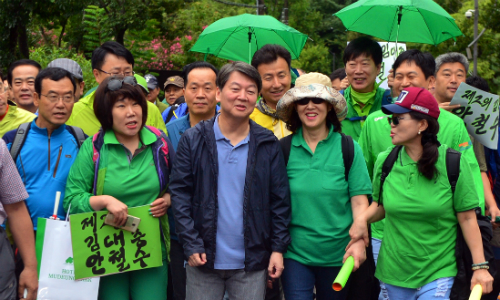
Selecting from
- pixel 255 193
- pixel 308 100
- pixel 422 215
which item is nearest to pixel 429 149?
pixel 422 215

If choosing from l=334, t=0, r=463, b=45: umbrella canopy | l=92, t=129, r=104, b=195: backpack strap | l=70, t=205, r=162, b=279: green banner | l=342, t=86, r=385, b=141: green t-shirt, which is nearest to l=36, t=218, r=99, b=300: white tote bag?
l=70, t=205, r=162, b=279: green banner

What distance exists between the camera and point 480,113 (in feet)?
→ 15.5

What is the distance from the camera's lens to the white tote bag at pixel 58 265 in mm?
3475

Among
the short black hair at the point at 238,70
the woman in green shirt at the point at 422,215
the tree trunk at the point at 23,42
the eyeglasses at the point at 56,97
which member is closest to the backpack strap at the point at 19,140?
the eyeglasses at the point at 56,97

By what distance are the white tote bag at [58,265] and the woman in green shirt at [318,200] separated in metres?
1.42

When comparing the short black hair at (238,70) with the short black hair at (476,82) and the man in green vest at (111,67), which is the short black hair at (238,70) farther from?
the short black hair at (476,82)

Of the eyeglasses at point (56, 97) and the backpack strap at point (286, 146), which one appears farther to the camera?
the eyeglasses at point (56, 97)

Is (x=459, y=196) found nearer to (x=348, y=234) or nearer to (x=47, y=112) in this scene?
(x=348, y=234)

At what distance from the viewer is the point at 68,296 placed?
351 cm

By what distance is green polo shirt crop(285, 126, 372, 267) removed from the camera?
142 inches

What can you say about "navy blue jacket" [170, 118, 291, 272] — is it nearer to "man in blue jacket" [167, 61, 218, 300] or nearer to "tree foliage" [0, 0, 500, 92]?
"man in blue jacket" [167, 61, 218, 300]

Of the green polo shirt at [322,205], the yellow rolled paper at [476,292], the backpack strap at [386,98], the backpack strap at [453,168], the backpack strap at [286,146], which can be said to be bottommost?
the yellow rolled paper at [476,292]

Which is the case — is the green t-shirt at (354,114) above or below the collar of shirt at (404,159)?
above

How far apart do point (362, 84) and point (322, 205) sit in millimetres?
1945
